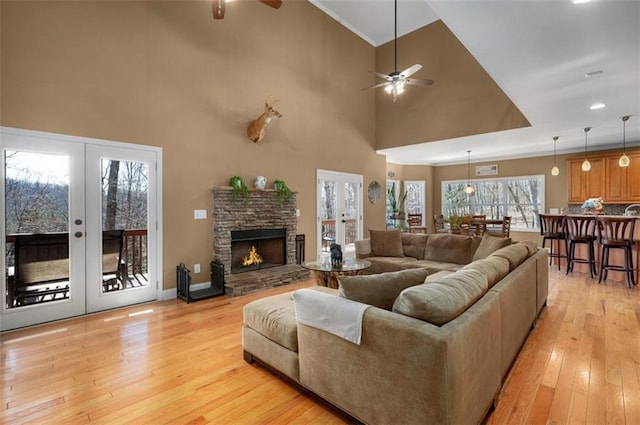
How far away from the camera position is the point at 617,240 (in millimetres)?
4992

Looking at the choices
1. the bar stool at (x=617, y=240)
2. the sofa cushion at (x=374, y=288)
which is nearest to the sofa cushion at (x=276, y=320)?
the sofa cushion at (x=374, y=288)

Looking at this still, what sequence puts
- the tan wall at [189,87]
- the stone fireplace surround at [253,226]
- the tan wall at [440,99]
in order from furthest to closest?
the tan wall at [440,99], the stone fireplace surround at [253,226], the tan wall at [189,87]

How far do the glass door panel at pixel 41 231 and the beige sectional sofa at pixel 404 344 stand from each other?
2.63m

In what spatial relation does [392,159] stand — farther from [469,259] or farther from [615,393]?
[615,393]

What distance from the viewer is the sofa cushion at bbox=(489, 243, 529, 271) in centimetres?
273

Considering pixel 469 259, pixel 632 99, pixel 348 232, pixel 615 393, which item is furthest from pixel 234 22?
pixel 615 393

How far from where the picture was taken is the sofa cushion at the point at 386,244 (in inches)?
202

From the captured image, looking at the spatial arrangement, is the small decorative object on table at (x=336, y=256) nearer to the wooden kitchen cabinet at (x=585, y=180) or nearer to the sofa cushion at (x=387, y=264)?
the sofa cushion at (x=387, y=264)

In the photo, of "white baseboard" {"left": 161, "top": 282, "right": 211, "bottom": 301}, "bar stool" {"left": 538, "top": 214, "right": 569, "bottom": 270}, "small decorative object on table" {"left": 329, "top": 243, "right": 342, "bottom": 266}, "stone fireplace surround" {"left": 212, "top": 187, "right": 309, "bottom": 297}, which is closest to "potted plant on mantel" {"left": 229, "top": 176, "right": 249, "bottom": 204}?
"stone fireplace surround" {"left": 212, "top": 187, "right": 309, "bottom": 297}

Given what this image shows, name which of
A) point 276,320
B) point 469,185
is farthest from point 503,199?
point 276,320

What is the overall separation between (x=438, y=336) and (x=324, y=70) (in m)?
6.45

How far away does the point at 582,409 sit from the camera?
1.94 m

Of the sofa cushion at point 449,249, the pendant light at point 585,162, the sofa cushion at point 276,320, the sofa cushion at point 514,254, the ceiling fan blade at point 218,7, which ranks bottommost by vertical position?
the sofa cushion at point 276,320

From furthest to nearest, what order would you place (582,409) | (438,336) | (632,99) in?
(632,99)
(582,409)
(438,336)
